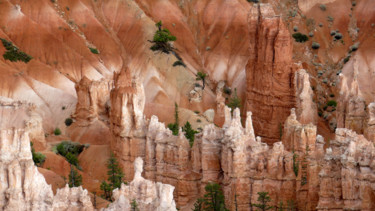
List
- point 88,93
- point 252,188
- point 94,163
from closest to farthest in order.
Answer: point 252,188, point 94,163, point 88,93

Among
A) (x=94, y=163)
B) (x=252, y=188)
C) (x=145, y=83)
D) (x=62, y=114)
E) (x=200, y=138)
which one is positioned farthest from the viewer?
(x=145, y=83)

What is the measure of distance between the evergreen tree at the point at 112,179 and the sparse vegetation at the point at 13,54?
→ 125 feet

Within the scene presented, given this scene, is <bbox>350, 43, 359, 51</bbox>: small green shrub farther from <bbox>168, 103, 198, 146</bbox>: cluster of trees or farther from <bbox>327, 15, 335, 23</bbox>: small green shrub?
<bbox>168, 103, 198, 146</bbox>: cluster of trees

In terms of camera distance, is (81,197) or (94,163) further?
(94,163)

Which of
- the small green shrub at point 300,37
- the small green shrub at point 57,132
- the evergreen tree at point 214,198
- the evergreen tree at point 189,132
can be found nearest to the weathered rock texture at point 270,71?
the evergreen tree at point 189,132

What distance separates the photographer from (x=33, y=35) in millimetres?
91812

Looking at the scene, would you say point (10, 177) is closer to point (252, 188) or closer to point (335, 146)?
point (252, 188)

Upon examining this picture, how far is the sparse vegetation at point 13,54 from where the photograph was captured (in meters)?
85.8

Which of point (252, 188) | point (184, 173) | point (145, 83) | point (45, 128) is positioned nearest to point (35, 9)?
point (145, 83)

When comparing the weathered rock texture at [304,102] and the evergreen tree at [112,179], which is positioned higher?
the weathered rock texture at [304,102]

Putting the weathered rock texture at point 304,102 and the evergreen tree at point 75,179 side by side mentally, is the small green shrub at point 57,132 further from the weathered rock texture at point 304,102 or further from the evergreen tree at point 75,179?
the weathered rock texture at point 304,102

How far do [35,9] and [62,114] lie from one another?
2353 cm

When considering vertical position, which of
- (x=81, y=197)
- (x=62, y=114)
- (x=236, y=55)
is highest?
(x=236, y=55)

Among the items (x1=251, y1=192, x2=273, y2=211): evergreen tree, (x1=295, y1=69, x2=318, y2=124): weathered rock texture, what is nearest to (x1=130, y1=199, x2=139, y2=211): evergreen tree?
(x1=251, y1=192, x2=273, y2=211): evergreen tree
